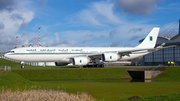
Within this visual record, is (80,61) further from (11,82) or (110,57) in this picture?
(11,82)

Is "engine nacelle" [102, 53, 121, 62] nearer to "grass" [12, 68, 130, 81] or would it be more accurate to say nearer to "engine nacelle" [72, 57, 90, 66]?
"engine nacelle" [72, 57, 90, 66]

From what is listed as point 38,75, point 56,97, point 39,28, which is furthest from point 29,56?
point 39,28

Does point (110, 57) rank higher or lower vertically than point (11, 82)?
higher

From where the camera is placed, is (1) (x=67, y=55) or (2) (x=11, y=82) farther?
(1) (x=67, y=55)

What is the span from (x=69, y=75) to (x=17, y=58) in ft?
40.9

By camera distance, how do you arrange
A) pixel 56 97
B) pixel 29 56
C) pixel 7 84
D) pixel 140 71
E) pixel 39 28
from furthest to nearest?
pixel 39 28, pixel 29 56, pixel 140 71, pixel 7 84, pixel 56 97

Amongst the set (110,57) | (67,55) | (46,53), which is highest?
A: (46,53)

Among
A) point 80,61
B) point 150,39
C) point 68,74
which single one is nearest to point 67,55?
point 80,61

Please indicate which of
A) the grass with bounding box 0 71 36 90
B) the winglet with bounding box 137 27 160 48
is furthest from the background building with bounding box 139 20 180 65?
the grass with bounding box 0 71 36 90

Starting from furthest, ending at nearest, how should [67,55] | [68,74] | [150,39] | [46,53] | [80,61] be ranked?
[150,39] < [67,55] < [46,53] < [80,61] < [68,74]

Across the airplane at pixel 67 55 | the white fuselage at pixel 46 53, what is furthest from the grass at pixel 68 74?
the white fuselage at pixel 46 53

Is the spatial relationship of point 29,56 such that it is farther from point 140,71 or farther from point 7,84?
point 140,71

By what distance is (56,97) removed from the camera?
406 inches

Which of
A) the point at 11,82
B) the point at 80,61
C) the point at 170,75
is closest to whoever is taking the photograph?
the point at 11,82
